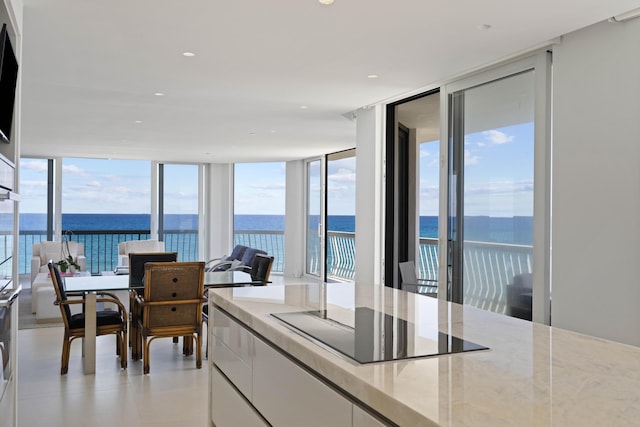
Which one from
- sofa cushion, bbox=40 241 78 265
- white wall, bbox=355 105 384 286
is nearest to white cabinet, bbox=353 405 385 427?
white wall, bbox=355 105 384 286

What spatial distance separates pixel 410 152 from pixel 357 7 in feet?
15.2

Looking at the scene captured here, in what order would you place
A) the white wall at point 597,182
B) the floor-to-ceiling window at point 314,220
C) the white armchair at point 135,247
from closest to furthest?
the white wall at point 597,182 < the white armchair at point 135,247 < the floor-to-ceiling window at point 314,220

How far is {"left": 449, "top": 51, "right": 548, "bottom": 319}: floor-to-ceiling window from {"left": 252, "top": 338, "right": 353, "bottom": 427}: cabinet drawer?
2.54 m

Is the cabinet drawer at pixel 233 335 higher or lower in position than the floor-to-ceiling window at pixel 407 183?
lower

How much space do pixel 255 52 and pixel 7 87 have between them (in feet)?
6.17

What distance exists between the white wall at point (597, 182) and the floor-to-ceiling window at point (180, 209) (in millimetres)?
9433

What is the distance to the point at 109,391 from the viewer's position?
405cm

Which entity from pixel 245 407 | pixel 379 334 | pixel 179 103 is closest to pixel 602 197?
pixel 379 334

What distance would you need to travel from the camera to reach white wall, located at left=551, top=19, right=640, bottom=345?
3.19m

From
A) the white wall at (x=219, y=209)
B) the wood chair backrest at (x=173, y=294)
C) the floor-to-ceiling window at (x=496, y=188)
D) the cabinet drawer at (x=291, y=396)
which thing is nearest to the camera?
the cabinet drawer at (x=291, y=396)

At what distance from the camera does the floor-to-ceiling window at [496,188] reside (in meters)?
3.95

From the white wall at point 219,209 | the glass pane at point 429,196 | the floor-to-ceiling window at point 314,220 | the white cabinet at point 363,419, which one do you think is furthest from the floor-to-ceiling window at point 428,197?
the white wall at point 219,209

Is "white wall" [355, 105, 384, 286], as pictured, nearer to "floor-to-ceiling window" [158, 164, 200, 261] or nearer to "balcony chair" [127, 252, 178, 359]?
"balcony chair" [127, 252, 178, 359]

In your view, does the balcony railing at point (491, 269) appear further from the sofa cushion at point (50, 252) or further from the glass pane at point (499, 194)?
the sofa cushion at point (50, 252)
